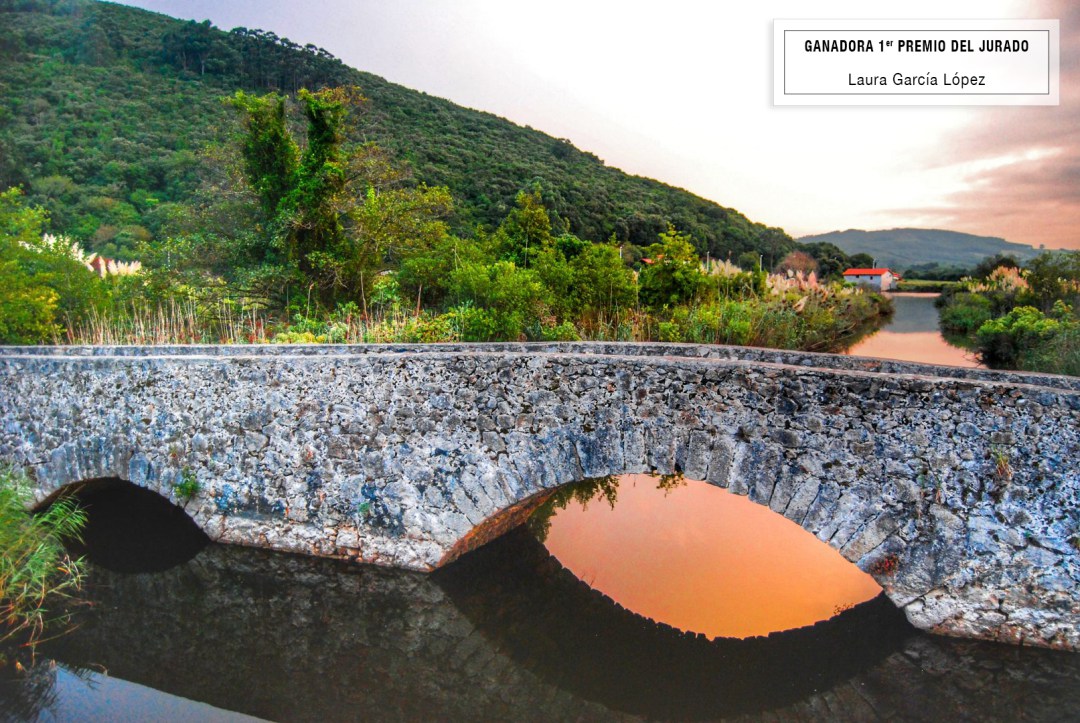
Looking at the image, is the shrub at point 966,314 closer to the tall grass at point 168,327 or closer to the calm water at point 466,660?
the calm water at point 466,660

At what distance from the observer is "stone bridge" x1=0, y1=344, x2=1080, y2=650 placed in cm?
460

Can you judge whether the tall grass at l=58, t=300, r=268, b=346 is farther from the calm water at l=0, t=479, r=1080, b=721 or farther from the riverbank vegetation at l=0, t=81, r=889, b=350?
the calm water at l=0, t=479, r=1080, b=721

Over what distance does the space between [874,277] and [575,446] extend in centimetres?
2509

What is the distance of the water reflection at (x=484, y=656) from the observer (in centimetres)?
460

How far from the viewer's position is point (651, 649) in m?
5.43

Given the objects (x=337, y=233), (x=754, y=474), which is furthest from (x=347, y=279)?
(x=754, y=474)

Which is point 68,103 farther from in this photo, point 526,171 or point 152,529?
point 152,529

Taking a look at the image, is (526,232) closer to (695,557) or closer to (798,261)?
(695,557)

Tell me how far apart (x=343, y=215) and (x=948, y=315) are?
1658 cm

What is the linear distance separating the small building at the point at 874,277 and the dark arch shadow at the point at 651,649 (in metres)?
22.8

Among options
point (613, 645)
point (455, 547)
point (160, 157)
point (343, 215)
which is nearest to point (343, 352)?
point (455, 547)

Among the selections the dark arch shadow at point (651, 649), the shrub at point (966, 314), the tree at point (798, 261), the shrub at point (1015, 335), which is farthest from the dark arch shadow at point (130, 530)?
the tree at point (798, 261)

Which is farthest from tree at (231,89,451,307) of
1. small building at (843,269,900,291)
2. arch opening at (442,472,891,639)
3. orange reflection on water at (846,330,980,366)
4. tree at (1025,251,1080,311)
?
small building at (843,269,900,291)

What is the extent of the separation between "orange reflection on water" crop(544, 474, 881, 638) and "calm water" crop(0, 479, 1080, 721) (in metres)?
0.18
